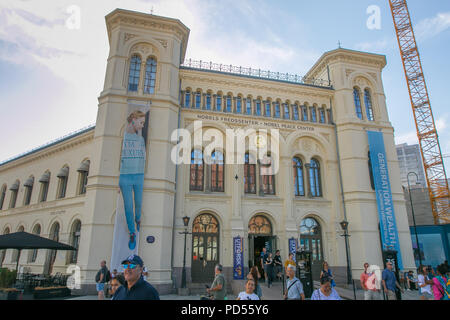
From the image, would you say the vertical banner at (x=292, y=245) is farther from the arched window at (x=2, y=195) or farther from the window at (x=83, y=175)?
the arched window at (x=2, y=195)

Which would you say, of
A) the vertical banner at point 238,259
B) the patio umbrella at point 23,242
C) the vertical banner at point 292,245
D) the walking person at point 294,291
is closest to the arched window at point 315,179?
the vertical banner at point 292,245

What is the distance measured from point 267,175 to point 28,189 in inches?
854

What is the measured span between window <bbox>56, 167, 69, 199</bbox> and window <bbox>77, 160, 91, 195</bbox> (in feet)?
7.54

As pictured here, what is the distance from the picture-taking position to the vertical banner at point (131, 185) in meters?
15.8

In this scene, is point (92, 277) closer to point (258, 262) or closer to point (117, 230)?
point (117, 230)

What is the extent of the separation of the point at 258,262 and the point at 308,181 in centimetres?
697

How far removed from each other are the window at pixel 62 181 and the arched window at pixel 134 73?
29.6 feet

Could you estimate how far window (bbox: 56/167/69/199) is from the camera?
22.3 meters

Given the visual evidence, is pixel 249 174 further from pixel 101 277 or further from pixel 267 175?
pixel 101 277

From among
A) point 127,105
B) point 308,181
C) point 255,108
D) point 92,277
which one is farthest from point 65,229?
point 308,181

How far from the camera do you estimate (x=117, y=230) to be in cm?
1585

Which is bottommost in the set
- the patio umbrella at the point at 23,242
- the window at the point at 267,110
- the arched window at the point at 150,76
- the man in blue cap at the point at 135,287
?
the man in blue cap at the point at 135,287

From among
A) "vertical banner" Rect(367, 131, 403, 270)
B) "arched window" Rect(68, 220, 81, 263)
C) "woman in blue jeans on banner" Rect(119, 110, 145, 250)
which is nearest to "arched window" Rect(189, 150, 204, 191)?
"woman in blue jeans on banner" Rect(119, 110, 145, 250)

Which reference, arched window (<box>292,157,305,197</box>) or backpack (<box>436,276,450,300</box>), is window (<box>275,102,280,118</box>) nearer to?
arched window (<box>292,157,305,197</box>)
